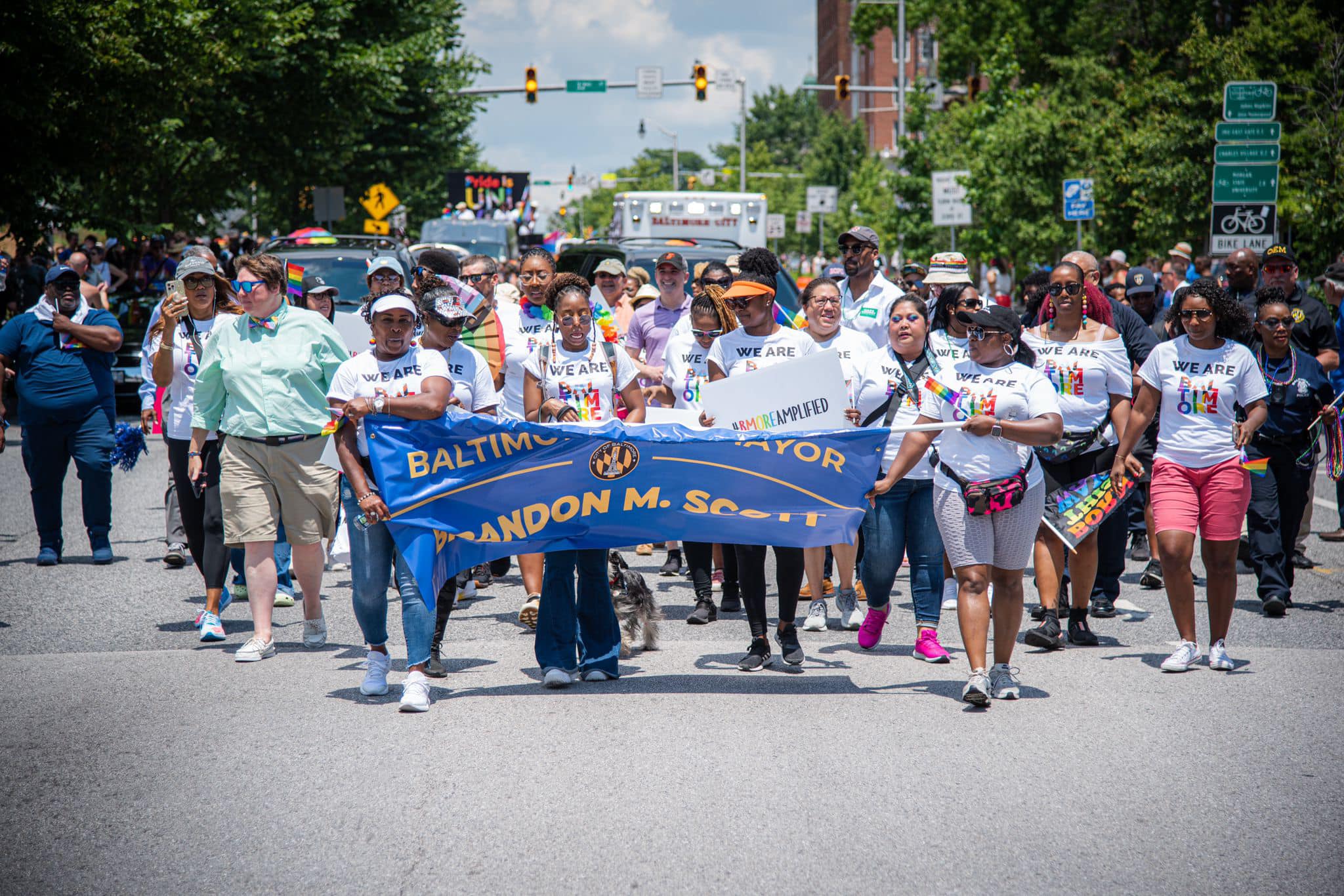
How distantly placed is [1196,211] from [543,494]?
1797 centimetres

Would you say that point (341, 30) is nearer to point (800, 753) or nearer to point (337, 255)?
point (337, 255)

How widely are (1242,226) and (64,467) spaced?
509 inches

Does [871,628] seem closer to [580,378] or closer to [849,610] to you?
[849,610]

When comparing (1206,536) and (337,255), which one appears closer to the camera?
(1206,536)

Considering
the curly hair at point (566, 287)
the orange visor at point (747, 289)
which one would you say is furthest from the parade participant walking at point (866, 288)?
the curly hair at point (566, 287)

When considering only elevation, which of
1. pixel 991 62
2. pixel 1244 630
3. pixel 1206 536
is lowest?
pixel 1244 630

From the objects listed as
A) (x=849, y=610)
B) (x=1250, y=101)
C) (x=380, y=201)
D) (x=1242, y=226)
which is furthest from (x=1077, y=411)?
(x=380, y=201)

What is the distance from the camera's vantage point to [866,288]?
991 cm

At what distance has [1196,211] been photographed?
21844 millimetres

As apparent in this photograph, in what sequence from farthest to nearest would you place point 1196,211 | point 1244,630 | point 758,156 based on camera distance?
point 758,156 → point 1196,211 → point 1244,630

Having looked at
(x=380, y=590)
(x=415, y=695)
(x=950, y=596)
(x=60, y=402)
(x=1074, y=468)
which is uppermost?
(x=60, y=402)

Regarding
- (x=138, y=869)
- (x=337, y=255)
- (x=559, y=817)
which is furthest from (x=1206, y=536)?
(x=337, y=255)

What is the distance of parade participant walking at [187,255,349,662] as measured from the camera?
7.53m

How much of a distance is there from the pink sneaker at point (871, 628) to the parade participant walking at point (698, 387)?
1.21 m
